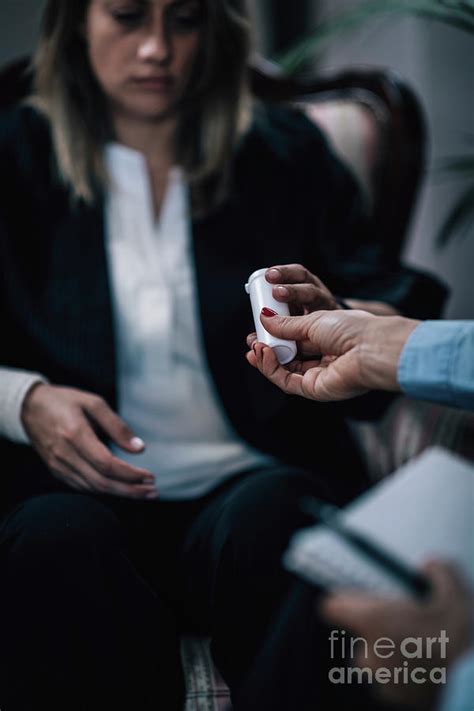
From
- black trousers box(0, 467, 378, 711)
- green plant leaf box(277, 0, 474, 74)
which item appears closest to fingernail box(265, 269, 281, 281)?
black trousers box(0, 467, 378, 711)

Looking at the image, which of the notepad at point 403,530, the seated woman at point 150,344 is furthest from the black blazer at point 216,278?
the notepad at point 403,530

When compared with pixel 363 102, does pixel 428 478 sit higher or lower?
lower

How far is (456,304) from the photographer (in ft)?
4.11

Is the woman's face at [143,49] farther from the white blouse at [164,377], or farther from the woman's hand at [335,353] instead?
the woman's hand at [335,353]

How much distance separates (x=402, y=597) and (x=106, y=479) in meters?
0.34

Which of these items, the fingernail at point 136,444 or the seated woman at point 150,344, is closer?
the seated woman at point 150,344

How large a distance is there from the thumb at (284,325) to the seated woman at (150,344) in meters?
0.02

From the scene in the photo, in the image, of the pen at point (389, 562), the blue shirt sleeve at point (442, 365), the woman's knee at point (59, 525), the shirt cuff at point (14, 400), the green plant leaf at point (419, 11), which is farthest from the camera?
the green plant leaf at point (419, 11)

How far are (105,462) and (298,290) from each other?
217mm

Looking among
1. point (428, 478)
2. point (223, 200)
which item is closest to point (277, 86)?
point (223, 200)

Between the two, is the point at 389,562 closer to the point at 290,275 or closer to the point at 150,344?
the point at 290,275

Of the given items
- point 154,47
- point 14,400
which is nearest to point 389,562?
point 14,400

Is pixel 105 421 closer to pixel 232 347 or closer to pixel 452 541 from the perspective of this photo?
pixel 232 347

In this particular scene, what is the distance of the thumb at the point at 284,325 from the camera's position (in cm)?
40
